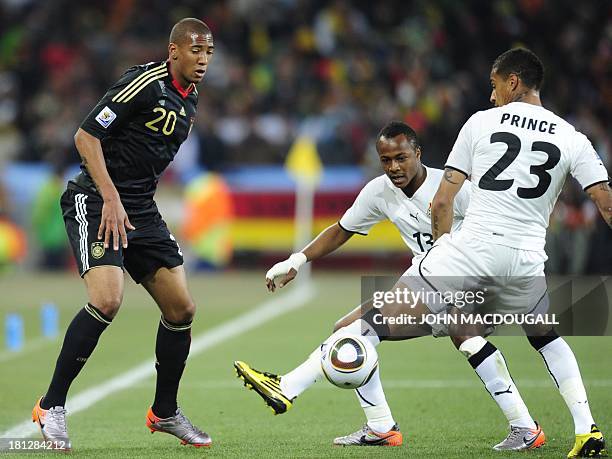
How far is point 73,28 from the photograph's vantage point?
937 inches

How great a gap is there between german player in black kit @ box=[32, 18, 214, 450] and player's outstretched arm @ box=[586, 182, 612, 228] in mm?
2273

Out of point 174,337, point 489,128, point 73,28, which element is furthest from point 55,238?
point 489,128

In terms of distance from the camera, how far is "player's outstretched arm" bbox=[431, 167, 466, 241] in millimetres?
6141

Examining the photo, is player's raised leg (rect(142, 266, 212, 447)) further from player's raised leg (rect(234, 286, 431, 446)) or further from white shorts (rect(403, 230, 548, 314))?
white shorts (rect(403, 230, 548, 314))

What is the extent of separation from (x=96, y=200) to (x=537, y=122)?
2.48 m

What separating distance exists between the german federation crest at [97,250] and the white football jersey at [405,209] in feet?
4.65

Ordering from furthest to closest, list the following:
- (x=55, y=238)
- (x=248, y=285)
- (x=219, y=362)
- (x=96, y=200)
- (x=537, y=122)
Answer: (x=55, y=238)
(x=248, y=285)
(x=219, y=362)
(x=96, y=200)
(x=537, y=122)

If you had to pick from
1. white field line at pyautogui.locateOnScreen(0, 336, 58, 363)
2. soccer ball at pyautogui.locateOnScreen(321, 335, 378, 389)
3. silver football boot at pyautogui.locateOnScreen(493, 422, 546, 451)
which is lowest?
white field line at pyautogui.locateOnScreen(0, 336, 58, 363)

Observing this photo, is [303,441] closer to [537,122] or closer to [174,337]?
[174,337]

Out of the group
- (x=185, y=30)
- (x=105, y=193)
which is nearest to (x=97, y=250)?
(x=105, y=193)

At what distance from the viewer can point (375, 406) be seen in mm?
6762

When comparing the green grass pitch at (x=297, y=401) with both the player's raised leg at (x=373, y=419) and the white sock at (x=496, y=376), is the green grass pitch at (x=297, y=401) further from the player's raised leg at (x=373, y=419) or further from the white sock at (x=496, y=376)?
the white sock at (x=496, y=376)

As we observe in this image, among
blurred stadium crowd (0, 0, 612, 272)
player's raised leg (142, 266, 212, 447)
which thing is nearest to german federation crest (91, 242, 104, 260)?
player's raised leg (142, 266, 212, 447)

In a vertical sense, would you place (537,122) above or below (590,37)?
below
